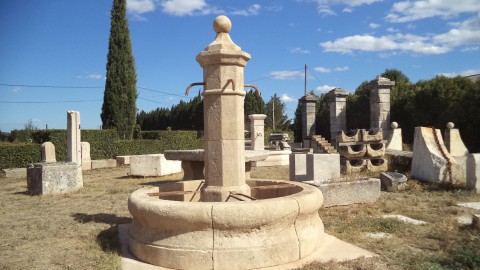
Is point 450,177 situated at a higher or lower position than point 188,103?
lower

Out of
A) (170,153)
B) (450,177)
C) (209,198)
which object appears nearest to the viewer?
(209,198)

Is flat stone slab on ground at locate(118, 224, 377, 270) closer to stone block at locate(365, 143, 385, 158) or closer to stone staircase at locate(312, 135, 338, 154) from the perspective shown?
stone block at locate(365, 143, 385, 158)

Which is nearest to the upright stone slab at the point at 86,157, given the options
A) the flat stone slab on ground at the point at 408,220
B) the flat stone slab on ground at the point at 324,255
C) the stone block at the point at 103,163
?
the stone block at the point at 103,163

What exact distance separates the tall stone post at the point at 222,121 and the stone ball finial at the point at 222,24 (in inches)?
10.2

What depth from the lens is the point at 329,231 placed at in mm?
5211

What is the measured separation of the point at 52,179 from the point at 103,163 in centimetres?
750

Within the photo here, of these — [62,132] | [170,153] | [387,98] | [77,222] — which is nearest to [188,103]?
[62,132]

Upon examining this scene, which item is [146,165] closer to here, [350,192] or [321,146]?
[321,146]

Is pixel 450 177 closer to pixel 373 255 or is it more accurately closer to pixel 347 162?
pixel 347 162

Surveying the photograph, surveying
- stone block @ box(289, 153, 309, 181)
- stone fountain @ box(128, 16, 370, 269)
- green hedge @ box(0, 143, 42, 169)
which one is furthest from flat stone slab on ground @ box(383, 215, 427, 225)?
green hedge @ box(0, 143, 42, 169)

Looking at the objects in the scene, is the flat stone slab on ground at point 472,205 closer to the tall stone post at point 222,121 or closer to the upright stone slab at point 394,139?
the tall stone post at point 222,121

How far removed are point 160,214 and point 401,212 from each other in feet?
14.6

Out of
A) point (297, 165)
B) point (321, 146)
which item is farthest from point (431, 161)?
point (321, 146)

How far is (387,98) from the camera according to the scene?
1395 cm
